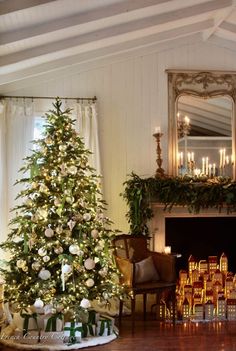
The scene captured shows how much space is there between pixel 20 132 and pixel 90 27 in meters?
1.88

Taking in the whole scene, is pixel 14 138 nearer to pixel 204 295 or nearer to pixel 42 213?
pixel 42 213

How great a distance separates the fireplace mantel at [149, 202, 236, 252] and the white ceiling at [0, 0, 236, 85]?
2.23 metres

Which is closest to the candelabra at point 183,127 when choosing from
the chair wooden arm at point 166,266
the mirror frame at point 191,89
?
the mirror frame at point 191,89

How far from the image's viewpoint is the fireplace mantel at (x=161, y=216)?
5.95 m

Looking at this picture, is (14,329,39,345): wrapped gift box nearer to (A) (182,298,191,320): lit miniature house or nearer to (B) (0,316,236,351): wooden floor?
(B) (0,316,236,351): wooden floor

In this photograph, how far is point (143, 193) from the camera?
5.79 m

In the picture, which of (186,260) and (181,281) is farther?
(186,260)

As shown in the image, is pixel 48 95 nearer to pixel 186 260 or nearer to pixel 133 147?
pixel 133 147

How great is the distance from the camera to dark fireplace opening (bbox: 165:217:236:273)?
617cm

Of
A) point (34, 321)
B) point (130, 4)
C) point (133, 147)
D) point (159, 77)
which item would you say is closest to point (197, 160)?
point (133, 147)

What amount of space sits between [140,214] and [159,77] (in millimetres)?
2004

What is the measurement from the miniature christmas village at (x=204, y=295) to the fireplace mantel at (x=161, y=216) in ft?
1.66

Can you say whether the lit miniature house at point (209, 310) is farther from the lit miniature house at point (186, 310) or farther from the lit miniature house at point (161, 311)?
the lit miniature house at point (161, 311)

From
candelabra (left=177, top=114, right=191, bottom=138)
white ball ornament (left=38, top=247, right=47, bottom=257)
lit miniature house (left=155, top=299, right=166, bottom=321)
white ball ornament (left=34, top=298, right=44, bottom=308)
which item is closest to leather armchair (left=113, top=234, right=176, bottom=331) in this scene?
lit miniature house (left=155, top=299, right=166, bottom=321)
